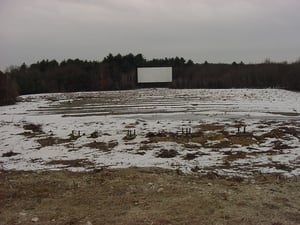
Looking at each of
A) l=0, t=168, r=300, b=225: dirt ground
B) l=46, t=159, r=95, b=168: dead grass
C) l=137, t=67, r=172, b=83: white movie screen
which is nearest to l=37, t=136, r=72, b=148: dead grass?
l=46, t=159, r=95, b=168: dead grass

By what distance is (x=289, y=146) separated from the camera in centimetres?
1305

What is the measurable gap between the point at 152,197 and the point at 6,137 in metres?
11.0

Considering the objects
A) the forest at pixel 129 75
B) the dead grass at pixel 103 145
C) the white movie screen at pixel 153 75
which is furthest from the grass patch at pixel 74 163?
the white movie screen at pixel 153 75

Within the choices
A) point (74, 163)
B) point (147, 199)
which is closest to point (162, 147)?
point (74, 163)

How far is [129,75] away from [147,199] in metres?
91.1

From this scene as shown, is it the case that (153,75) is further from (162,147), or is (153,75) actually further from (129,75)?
(162,147)

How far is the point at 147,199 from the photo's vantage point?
7379mm

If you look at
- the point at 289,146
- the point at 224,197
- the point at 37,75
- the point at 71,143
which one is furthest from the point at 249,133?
the point at 37,75

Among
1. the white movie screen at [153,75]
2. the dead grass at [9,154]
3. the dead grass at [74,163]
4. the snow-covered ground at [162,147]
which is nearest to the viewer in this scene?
the snow-covered ground at [162,147]

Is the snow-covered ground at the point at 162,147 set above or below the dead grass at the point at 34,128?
above

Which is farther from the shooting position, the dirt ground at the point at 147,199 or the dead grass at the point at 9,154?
the dead grass at the point at 9,154

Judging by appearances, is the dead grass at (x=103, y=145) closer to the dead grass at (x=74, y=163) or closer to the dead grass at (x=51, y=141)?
the dead grass at (x=51, y=141)

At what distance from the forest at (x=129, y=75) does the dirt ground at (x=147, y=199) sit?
55796mm

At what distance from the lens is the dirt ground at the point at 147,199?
6383 mm
